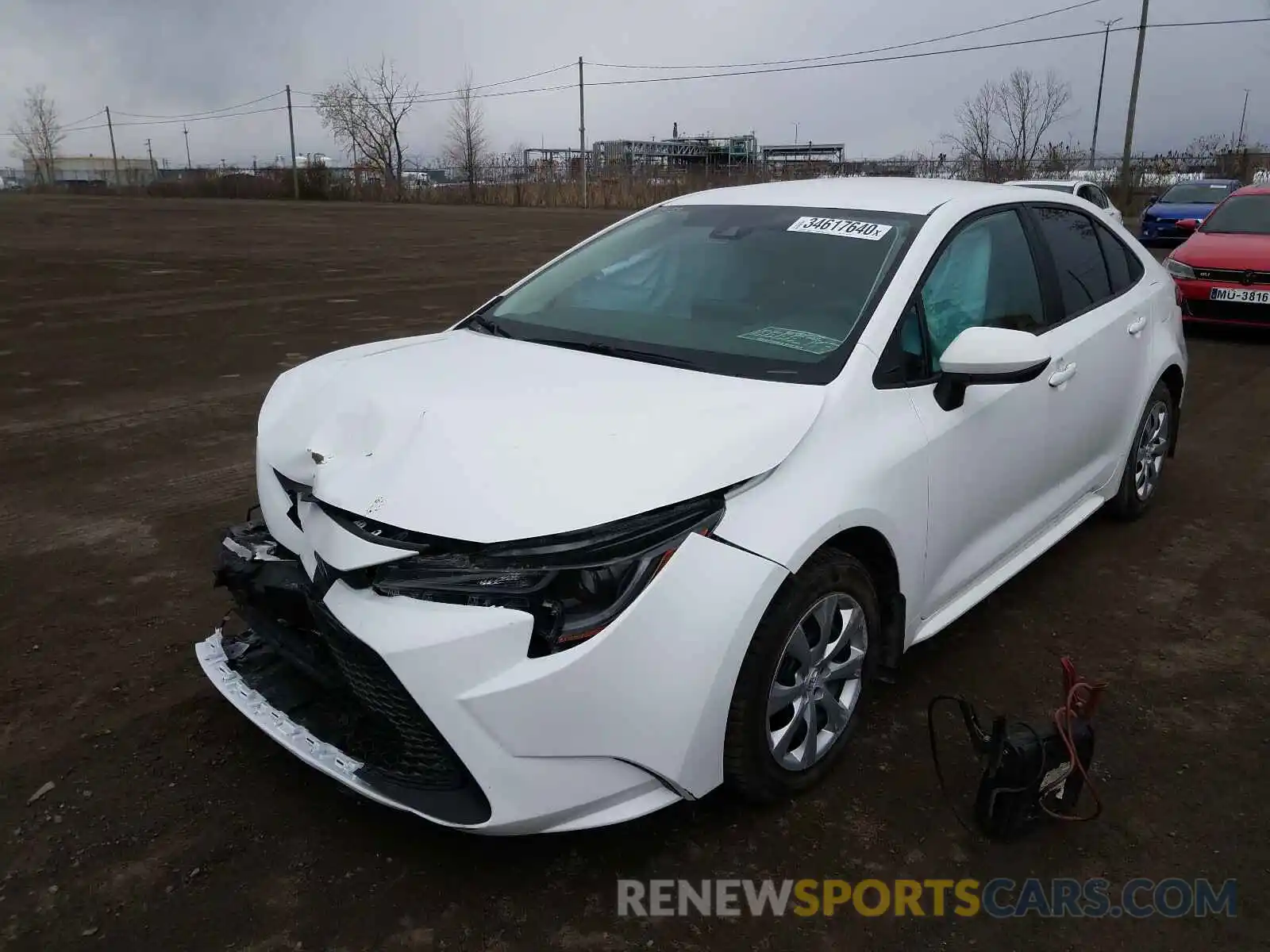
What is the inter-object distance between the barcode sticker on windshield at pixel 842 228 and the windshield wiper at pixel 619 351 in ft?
2.69

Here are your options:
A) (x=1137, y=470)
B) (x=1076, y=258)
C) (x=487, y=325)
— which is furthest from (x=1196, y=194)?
(x=487, y=325)

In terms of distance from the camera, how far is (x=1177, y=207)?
68.9 ft

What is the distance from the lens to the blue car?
20.6 metres

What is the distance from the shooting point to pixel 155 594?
4094 millimetres

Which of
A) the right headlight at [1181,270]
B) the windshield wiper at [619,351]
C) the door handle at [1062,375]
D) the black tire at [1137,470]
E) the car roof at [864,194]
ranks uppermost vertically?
the car roof at [864,194]

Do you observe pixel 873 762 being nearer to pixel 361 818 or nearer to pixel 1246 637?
pixel 361 818

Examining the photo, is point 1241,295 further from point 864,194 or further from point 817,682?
point 817,682

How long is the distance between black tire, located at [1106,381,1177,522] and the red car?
529 cm

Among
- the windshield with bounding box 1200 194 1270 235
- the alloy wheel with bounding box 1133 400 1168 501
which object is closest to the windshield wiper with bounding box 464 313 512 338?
the alloy wheel with bounding box 1133 400 1168 501

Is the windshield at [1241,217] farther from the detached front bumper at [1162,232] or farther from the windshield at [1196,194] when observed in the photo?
the windshield at [1196,194]

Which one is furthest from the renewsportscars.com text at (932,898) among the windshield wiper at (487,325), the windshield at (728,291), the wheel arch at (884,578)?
the windshield wiper at (487,325)

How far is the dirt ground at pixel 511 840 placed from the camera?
2.41 meters

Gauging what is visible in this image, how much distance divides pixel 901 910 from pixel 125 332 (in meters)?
9.63

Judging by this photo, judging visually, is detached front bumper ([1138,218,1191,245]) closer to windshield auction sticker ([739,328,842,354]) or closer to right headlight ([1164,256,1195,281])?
right headlight ([1164,256,1195,281])
